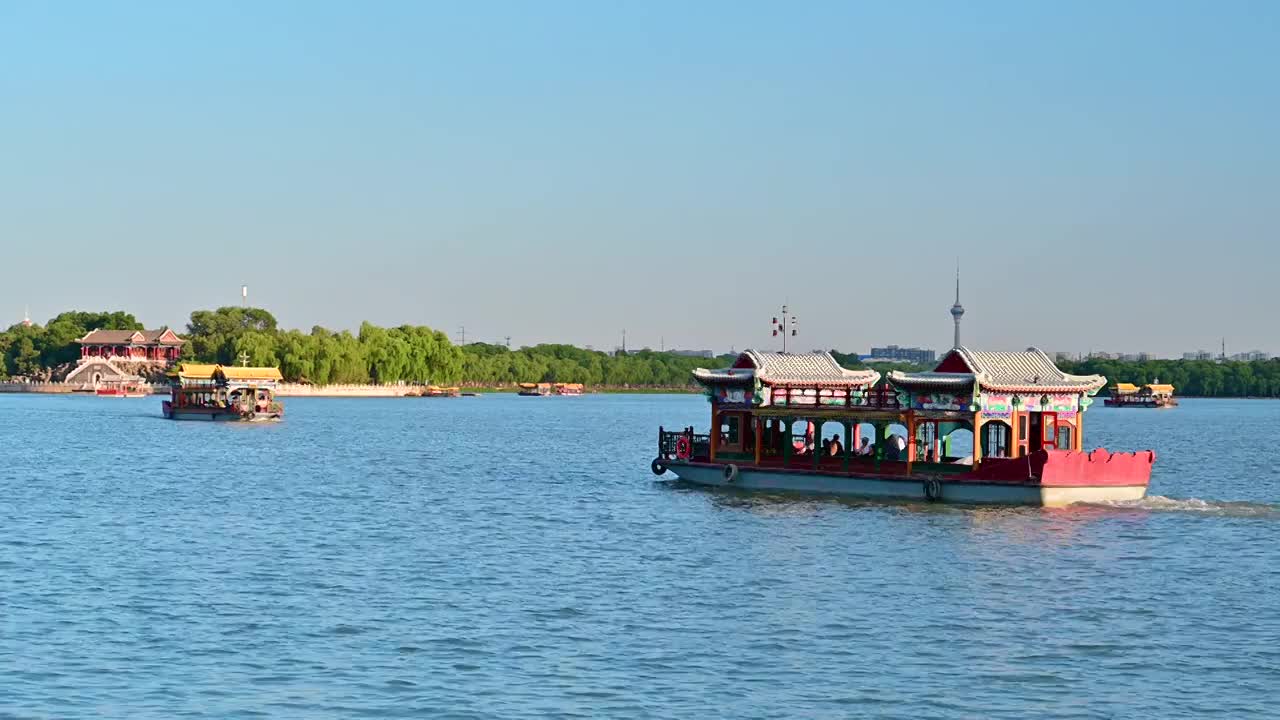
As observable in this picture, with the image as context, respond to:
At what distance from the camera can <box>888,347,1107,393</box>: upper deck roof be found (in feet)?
169

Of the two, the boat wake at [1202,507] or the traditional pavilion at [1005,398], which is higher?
the traditional pavilion at [1005,398]

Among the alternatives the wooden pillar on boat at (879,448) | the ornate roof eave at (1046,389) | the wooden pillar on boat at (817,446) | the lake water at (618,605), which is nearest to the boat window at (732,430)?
the lake water at (618,605)

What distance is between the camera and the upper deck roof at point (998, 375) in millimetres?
51375

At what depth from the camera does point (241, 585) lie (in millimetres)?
33875

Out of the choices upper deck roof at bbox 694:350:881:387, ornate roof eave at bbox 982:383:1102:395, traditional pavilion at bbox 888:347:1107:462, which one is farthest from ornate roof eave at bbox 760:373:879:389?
ornate roof eave at bbox 982:383:1102:395

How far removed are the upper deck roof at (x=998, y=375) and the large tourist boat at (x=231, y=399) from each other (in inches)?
3202

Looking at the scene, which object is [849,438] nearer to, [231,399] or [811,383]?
[811,383]

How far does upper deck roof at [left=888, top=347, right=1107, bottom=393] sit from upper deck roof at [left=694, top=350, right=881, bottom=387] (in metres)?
4.85

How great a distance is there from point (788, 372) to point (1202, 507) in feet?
45.9

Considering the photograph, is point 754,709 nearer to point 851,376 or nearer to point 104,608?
point 104,608

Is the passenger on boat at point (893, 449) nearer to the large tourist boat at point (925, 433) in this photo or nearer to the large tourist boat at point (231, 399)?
the large tourist boat at point (925, 433)

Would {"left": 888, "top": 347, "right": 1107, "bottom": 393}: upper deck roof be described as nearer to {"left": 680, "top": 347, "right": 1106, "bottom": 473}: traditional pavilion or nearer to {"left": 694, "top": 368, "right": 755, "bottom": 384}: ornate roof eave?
{"left": 680, "top": 347, "right": 1106, "bottom": 473}: traditional pavilion

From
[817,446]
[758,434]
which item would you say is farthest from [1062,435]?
[758,434]

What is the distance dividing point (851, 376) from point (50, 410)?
127044 millimetres
